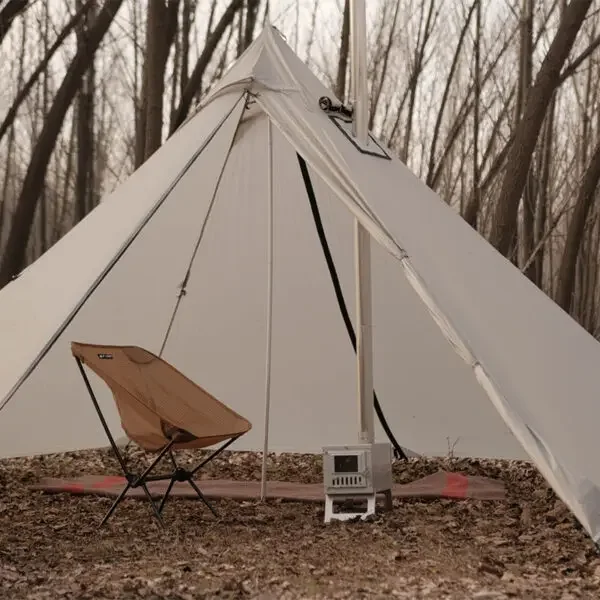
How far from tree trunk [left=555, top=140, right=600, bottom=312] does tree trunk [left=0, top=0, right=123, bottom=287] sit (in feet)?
14.6

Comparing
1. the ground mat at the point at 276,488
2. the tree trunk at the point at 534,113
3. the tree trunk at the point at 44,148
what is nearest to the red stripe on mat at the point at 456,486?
the ground mat at the point at 276,488

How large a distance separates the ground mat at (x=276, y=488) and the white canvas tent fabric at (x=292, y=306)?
248 mm

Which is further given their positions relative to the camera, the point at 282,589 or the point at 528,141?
the point at 528,141

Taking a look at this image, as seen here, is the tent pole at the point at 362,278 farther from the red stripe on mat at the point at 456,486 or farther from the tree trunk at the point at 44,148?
the tree trunk at the point at 44,148

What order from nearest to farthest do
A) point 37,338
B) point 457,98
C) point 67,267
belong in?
point 37,338
point 67,267
point 457,98

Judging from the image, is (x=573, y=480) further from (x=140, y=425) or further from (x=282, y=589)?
(x=140, y=425)

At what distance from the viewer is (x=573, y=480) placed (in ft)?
9.19

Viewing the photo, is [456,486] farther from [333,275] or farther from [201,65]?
[201,65]

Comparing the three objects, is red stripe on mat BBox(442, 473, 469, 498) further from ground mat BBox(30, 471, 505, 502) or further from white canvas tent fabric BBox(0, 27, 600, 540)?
white canvas tent fabric BBox(0, 27, 600, 540)

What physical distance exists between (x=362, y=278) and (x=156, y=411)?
0.95 metres

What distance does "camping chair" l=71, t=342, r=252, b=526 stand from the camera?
141 inches

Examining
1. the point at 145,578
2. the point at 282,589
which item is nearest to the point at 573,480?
the point at 282,589

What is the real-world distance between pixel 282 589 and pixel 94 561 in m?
0.76

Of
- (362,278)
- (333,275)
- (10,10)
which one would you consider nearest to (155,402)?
(362,278)
